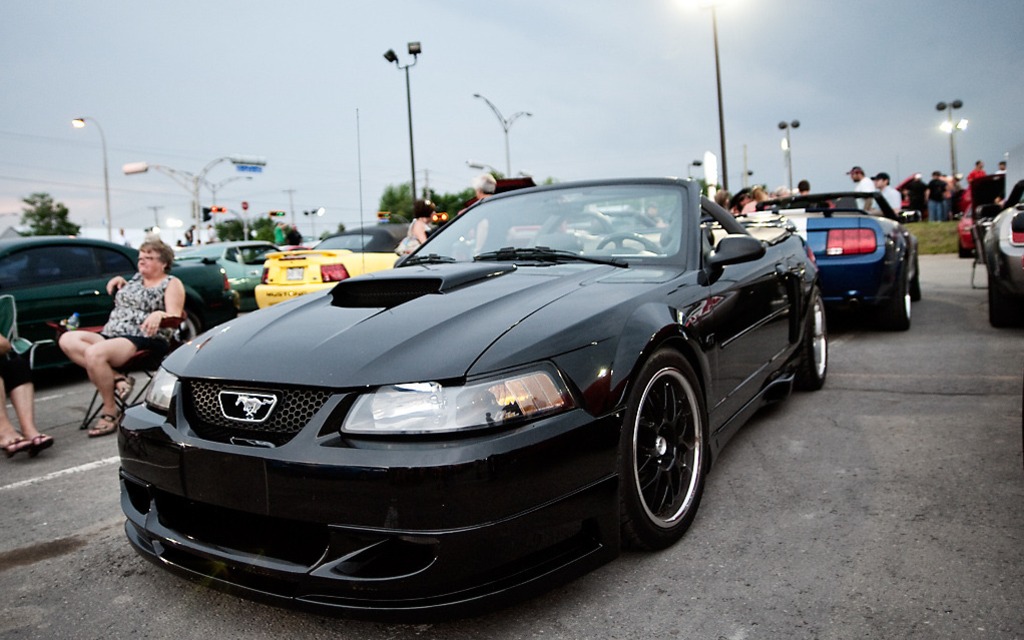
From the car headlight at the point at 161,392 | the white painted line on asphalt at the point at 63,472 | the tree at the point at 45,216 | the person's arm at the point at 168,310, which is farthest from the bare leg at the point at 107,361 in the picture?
the tree at the point at 45,216

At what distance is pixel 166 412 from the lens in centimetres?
243

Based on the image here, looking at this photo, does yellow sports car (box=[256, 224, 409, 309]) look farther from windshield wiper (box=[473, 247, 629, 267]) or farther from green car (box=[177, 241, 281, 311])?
windshield wiper (box=[473, 247, 629, 267])

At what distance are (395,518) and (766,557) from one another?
4.49 feet

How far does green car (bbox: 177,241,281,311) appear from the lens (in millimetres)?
13398

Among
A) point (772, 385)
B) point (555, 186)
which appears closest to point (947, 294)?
point (772, 385)

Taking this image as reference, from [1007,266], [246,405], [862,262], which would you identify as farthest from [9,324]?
[1007,266]

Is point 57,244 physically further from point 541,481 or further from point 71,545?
point 541,481

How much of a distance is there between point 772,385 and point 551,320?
212 centimetres

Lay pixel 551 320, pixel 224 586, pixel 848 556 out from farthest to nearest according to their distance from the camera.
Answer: pixel 848 556
pixel 551 320
pixel 224 586

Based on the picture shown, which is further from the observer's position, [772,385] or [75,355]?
[75,355]

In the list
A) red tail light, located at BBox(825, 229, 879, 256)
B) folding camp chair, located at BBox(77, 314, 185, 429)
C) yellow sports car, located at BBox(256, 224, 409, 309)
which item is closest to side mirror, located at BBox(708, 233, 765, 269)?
folding camp chair, located at BBox(77, 314, 185, 429)

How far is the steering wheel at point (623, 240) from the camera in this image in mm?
3359

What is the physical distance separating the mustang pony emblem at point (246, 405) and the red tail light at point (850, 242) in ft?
20.0

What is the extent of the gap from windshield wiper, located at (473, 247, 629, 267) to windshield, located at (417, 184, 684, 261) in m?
0.03
